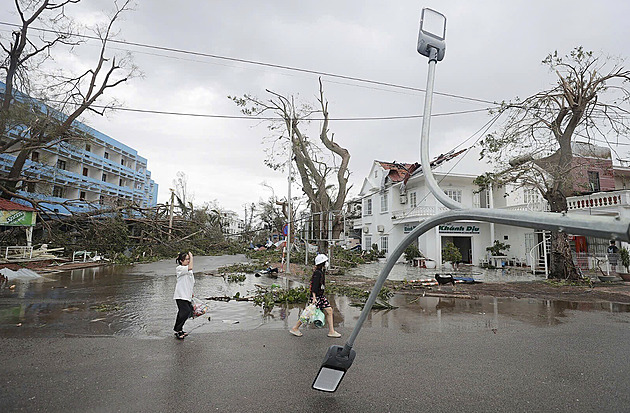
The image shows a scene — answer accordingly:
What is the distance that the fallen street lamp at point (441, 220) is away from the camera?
165 cm

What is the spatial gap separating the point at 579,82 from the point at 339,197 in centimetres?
1192

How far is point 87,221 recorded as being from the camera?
75.2 feet

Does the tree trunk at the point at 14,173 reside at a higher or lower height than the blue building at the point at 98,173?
lower

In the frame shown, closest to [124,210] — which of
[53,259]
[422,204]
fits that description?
[53,259]

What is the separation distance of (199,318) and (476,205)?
22.9 m

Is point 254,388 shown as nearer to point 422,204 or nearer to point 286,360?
point 286,360

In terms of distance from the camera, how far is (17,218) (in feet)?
56.1

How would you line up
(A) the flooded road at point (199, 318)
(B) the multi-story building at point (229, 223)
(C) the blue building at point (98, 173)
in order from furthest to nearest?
(B) the multi-story building at point (229, 223)
(C) the blue building at point (98, 173)
(A) the flooded road at point (199, 318)

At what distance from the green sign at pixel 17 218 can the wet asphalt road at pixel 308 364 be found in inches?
433

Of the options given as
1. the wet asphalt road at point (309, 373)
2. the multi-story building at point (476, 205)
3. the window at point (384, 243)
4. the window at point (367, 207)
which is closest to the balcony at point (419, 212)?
the multi-story building at point (476, 205)

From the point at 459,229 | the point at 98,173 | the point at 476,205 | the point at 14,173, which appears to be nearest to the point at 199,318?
the point at 14,173

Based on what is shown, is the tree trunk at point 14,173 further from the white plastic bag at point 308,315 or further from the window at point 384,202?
the window at point 384,202

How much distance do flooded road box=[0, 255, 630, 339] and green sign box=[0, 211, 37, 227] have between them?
619 centimetres

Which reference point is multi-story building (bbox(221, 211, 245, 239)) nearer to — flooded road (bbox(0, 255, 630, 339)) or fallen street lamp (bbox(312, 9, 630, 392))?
flooded road (bbox(0, 255, 630, 339))
